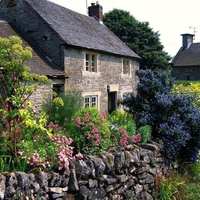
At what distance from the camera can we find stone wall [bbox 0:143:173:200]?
4.19 metres

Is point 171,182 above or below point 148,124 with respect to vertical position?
below

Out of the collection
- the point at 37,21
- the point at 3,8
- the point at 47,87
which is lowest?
the point at 47,87

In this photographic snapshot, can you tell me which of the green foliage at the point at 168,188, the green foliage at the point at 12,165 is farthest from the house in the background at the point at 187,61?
the green foliage at the point at 12,165

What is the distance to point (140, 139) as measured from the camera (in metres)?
A: 7.04

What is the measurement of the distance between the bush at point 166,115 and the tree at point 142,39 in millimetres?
21876

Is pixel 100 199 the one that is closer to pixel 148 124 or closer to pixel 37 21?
pixel 148 124

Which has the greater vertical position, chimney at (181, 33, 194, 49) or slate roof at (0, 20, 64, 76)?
chimney at (181, 33, 194, 49)

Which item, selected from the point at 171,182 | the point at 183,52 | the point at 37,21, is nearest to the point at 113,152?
the point at 171,182

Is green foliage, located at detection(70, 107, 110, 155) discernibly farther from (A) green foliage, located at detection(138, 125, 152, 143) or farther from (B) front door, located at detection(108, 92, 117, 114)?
(B) front door, located at detection(108, 92, 117, 114)

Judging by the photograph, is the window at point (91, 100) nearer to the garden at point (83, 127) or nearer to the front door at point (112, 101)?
the front door at point (112, 101)

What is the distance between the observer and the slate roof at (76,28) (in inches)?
555

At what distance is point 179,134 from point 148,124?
94 centimetres

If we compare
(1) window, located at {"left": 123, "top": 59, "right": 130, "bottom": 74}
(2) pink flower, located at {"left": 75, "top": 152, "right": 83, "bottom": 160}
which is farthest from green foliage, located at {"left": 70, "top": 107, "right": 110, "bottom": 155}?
(1) window, located at {"left": 123, "top": 59, "right": 130, "bottom": 74}

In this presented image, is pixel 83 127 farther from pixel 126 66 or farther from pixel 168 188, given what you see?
pixel 126 66
